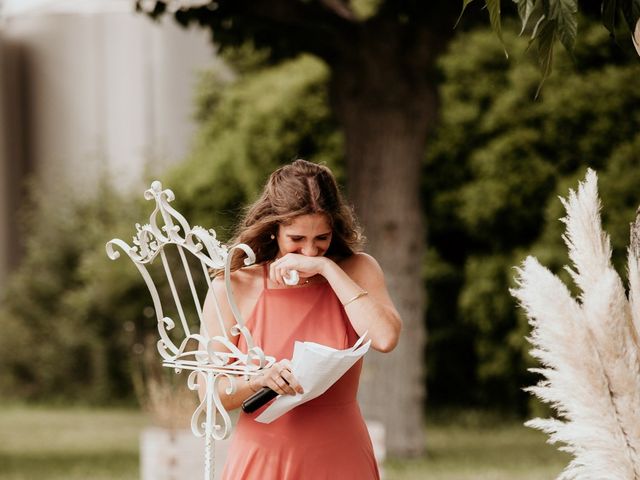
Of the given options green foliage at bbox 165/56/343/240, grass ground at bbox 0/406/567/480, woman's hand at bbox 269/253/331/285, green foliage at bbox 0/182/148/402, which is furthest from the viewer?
green foliage at bbox 0/182/148/402

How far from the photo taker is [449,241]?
41.7ft

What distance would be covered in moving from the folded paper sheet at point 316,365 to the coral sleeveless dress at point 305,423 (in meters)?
0.28

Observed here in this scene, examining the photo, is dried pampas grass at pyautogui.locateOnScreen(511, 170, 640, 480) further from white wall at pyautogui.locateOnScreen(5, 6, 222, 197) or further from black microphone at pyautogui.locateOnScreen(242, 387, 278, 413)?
white wall at pyautogui.locateOnScreen(5, 6, 222, 197)

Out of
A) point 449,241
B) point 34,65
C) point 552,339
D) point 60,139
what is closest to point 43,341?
point 60,139

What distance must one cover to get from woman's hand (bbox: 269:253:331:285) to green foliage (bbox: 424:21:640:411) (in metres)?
8.18

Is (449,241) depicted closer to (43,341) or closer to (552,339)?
(43,341)

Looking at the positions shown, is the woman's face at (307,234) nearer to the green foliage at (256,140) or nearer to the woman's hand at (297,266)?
the woman's hand at (297,266)

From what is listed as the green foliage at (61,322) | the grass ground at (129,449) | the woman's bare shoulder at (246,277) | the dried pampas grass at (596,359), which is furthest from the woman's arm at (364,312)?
the green foliage at (61,322)

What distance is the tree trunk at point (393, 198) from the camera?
891 cm

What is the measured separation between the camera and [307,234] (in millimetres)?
2936

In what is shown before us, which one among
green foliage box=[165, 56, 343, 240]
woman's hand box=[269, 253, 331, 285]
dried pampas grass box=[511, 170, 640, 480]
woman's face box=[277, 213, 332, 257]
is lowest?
dried pampas grass box=[511, 170, 640, 480]

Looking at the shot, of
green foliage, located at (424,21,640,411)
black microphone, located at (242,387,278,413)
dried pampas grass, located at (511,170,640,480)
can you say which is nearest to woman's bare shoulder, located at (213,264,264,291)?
black microphone, located at (242,387,278,413)

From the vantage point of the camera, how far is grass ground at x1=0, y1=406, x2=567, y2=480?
30.0 ft

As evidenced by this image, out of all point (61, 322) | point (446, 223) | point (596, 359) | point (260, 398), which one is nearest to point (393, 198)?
point (446, 223)
